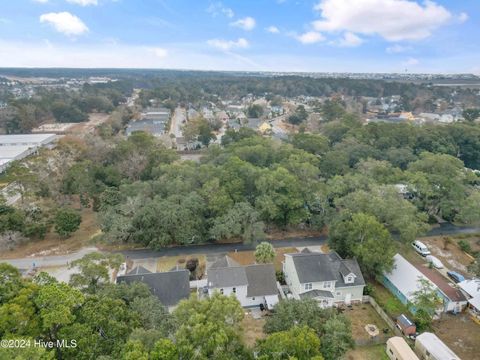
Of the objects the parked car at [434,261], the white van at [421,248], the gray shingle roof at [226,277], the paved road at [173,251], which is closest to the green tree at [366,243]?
the paved road at [173,251]

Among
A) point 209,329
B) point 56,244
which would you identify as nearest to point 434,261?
point 209,329

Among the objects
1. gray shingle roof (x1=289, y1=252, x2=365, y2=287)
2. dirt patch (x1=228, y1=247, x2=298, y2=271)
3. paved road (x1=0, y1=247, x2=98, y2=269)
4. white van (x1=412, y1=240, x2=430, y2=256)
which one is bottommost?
paved road (x1=0, y1=247, x2=98, y2=269)

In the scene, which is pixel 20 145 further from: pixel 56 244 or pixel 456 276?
pixel 456 276

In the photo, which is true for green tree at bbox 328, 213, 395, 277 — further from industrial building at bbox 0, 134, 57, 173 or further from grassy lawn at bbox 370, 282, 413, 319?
industrial building at bbox 0, 134, 57, 173

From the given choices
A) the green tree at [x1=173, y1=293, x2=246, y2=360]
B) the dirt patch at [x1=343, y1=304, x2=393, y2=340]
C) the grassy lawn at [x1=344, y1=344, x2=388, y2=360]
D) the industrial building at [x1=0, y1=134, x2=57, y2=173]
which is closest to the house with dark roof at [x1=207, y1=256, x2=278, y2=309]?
A: the dirt patch at [x1=343, y1=304, x2=393, y2=340]

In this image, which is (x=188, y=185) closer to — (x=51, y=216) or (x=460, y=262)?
(x=51, y=216)

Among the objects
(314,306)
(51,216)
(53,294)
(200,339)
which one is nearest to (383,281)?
(314,306)
